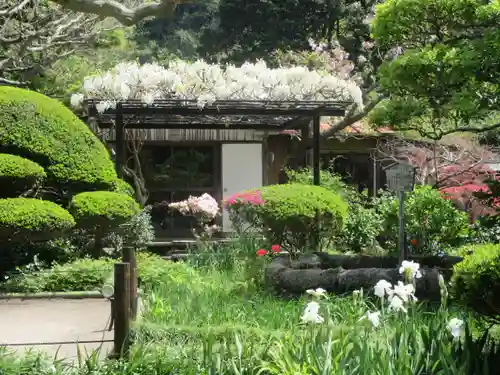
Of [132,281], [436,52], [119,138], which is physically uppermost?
[436,52]

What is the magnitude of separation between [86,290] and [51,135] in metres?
2.65

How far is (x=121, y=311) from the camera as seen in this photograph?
18.0 ft

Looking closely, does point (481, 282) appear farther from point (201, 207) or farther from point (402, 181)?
point (201, 207)

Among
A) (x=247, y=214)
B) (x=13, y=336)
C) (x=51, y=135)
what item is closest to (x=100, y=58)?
(x=51, y=135)

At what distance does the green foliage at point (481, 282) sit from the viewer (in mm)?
4664

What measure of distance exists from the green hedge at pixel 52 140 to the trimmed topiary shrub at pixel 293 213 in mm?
2310

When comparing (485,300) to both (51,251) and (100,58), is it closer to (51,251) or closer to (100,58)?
(51,251)

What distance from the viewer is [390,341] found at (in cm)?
482

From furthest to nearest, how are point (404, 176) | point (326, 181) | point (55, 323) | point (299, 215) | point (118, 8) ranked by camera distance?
point (326, 181) < point (299, 215) < point (404, 176) < point (55, 323) < point (118, 8)

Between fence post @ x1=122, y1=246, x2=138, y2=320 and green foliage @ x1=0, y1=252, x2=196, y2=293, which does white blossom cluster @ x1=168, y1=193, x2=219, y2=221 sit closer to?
green foliage @ x1=0, y1=252, x2=196, y2=293

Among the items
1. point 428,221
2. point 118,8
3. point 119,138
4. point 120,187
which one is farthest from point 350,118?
point 118,8

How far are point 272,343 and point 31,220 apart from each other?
5.27 meters

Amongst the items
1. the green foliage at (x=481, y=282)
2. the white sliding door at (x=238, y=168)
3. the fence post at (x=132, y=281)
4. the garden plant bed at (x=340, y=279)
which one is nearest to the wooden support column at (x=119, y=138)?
the white sliding door at (x=238, y=168)

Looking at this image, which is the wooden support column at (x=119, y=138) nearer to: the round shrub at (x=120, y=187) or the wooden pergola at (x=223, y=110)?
the wooden pergola at (x=223, y=110)
